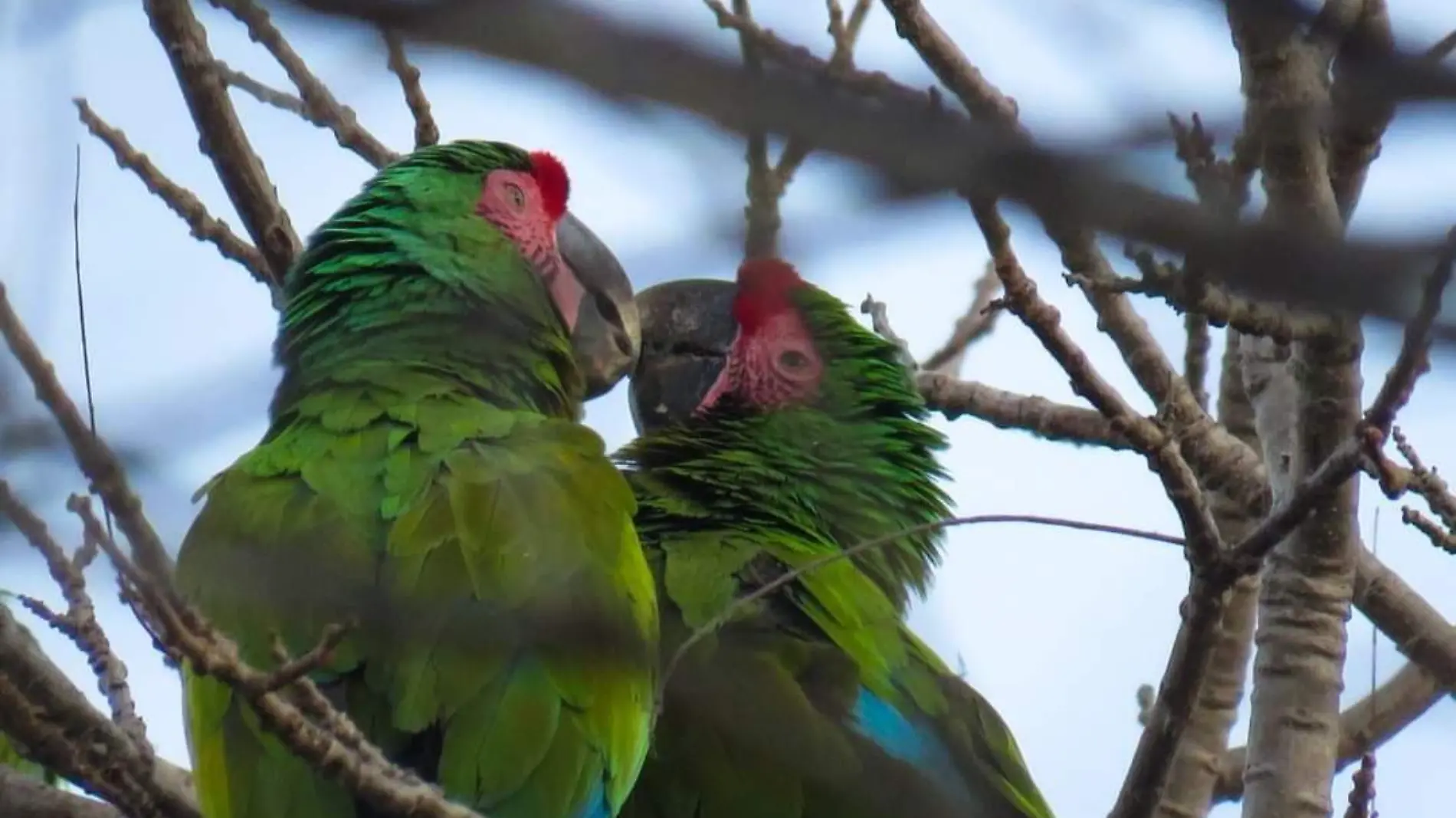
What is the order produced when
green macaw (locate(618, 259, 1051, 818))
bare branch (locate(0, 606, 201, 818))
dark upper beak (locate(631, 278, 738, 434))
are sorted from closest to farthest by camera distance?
bare branch (locate(0, 606, 201, 818)) < green macaw (locate(618, 259, 1051, 818)) < dark upper beak (locate(631, 278, 738, 434))

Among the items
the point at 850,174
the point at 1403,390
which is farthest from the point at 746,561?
the point at 850,174

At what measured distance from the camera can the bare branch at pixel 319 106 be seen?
121 inches

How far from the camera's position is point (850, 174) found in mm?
910

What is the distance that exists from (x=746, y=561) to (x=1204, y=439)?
0.86m

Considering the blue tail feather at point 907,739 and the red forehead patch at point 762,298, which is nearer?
the blue tail feather at point 907,739

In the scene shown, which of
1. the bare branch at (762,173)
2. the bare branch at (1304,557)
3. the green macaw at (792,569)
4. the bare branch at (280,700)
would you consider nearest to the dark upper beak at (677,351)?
the green macaw at (792,569)

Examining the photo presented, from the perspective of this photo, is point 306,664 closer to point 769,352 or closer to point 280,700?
point 280,700

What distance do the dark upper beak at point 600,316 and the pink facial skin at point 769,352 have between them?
213mm

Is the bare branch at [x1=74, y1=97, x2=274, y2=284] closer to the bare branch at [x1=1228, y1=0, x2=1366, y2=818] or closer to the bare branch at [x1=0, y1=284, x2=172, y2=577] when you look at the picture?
the bare branch at [x1=0, y1=284, x2=172, y2=577]

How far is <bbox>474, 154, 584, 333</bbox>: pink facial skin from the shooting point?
10.9 ft

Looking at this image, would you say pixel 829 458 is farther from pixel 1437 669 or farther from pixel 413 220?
pixel 1437 669

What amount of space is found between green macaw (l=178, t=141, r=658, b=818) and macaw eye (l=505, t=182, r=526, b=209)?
1.11 feet

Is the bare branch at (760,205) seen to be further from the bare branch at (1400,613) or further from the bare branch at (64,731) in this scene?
the bare branch at (1400,613)

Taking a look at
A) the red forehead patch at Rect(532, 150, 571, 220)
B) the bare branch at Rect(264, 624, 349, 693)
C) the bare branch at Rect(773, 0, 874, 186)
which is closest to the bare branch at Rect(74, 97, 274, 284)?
the red forehead patch at Rect(532, 150, 571, 220)
